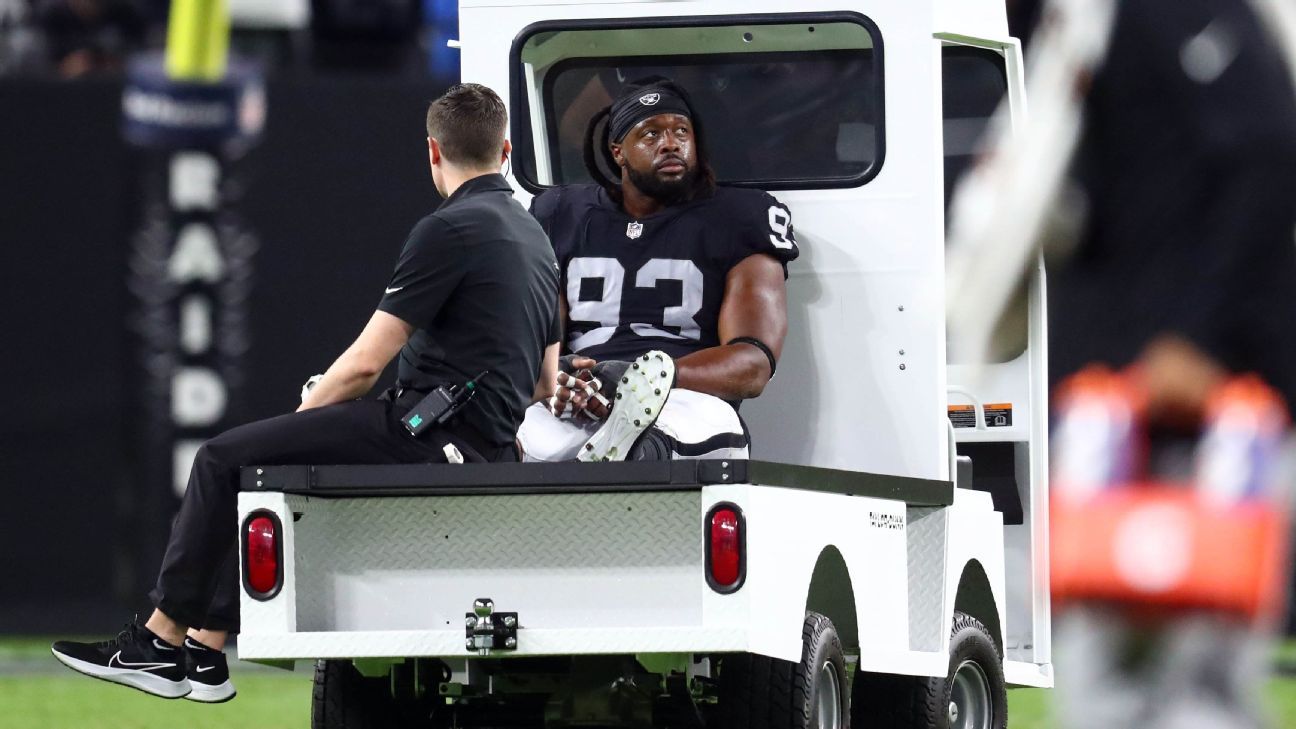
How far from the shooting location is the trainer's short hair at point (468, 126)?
6344mm

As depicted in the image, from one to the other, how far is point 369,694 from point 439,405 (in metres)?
0.81

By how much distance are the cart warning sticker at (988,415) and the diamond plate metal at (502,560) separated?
2399 millimetres

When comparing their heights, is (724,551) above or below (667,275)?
below

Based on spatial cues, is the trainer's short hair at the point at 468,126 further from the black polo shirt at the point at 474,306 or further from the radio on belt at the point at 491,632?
the radio on belt at the point at 491,632

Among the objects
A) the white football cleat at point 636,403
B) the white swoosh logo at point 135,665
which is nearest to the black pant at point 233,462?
the white swoosh logo at point 135,665

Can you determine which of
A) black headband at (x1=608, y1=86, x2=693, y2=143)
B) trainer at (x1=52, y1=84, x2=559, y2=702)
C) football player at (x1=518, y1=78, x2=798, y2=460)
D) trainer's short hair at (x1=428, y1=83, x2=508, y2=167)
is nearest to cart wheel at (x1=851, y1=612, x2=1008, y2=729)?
football player at (x1=518, y1=78, x2=798, y2=460)

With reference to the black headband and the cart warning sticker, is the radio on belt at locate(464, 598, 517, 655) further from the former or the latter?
the cart warning sticker

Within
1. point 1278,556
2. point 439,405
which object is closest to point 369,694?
point 439,405

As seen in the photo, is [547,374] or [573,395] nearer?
[573,395]

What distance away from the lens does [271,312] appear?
12.5 meters

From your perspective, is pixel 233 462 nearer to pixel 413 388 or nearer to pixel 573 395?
pixel 413 388

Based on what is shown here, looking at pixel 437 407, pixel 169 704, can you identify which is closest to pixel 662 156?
pixel 437 407

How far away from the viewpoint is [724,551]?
17.9 feet

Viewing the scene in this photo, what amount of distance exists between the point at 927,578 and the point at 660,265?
1250mm
